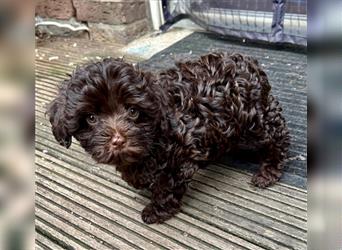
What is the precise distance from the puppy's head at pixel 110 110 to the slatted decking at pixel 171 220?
0.47 meters

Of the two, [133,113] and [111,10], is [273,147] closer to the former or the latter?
[133,113]

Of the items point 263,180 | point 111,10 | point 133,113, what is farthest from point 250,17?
point 133,113

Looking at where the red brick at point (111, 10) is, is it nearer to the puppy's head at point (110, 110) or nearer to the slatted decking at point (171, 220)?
the slatted decking at point (171, 220)

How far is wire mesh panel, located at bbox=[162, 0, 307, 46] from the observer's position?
3553 millimetres

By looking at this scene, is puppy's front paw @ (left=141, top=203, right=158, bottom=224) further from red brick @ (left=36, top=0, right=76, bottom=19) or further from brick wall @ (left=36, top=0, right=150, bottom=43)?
red brick @ (left=36, top=0, right=76, bottom=19)

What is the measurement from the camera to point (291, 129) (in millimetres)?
2547

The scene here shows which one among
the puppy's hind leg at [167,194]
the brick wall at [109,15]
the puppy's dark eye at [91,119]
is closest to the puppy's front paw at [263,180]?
the puppy's hind leg at [167,194]

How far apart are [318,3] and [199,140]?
1410 mm

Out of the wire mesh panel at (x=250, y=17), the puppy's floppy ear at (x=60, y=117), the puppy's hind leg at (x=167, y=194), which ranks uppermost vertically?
the puppy's floppy ear at (x=60, y=117)

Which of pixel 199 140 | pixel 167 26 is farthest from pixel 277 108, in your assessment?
pixel 167 26

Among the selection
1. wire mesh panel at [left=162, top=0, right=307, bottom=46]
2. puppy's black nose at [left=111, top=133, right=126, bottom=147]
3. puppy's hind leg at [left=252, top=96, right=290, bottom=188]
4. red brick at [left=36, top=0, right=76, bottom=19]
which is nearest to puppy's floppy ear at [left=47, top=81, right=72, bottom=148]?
puppy's black nose at [left=111, top=133, right=126, bottom=147]

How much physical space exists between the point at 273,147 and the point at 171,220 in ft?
1.95

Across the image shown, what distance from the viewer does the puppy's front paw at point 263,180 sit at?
7.11 feet

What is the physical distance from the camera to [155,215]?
2037mm
